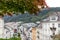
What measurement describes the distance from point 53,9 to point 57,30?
2.22 ft

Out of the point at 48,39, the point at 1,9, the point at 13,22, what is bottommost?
the point at 48,39

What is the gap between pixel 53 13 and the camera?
8.48 metres

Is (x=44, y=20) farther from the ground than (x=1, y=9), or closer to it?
closer to it

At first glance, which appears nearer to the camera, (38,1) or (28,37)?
(38,1)

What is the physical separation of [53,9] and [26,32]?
111 centimetres

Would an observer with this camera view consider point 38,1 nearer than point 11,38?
Yes

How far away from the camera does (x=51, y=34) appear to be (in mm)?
8508

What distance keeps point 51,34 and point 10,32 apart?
4.19ft

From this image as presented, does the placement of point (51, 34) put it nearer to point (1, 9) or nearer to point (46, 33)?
point (46, 33)

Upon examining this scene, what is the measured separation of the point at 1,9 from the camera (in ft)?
12.0

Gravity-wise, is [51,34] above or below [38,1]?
below

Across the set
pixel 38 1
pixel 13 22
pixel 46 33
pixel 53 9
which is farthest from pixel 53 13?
pixel 38 1

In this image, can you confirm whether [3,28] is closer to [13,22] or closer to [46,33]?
[13,22]

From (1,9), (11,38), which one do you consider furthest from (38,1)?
(11,38)
